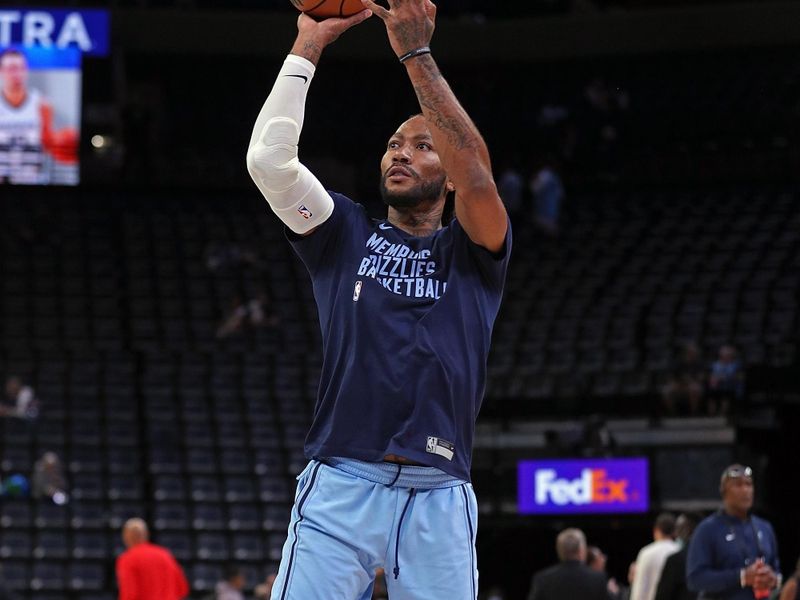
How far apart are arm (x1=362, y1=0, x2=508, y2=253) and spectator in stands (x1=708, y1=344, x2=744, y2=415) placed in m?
10.1

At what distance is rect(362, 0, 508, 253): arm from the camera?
326 centimetres

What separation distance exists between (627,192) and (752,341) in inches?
282

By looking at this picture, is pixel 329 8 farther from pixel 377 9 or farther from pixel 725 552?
pixel 725 552

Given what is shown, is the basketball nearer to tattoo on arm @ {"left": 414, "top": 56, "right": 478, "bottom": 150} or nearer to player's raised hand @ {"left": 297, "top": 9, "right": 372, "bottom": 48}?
player's raised hand @ {"left": 297, "top": 9, "right": 372, "bottom": 48}

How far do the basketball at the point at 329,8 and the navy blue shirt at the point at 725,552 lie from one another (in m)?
3.98

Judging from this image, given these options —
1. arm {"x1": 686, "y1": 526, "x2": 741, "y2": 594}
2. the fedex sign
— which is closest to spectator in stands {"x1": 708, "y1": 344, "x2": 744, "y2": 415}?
the fedex sign

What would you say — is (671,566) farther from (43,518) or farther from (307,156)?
(307,156)

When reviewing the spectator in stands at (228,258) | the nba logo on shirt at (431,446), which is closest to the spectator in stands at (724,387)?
the spectator in stands at (228,258)

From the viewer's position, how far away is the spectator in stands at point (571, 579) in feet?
27.4

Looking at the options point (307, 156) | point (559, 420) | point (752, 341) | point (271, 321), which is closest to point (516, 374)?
point (559, 420)

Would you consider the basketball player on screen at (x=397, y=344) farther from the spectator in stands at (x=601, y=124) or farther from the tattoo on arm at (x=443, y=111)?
the spectator in stands at (x=601, y=124)

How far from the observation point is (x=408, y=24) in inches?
130

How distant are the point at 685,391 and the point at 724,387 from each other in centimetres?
36

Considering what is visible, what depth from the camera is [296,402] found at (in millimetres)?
16703
